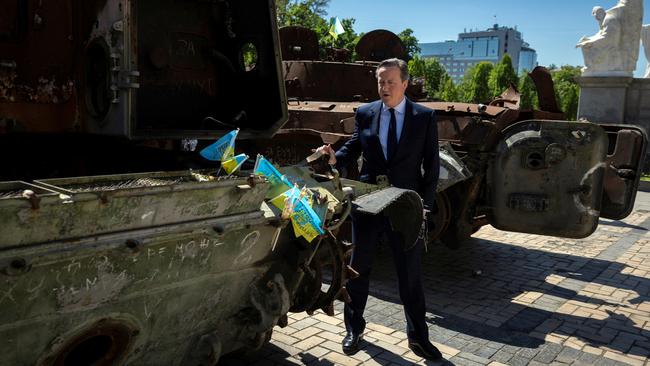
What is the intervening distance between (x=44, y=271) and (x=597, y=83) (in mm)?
16664

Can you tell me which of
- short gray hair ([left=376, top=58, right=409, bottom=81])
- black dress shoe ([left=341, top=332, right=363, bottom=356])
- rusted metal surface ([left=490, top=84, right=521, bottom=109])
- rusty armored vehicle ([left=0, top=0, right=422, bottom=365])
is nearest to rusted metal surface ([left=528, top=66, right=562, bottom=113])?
rusted metal surface ([left=490, top=84, right=521, bottom=109])

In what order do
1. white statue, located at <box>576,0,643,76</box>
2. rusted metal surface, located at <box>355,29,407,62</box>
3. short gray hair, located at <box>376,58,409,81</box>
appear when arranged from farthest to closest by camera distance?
white statue, located at <box>576,0,643,76</box>
rusted metal surface, located at <box>355,29,407,62</box>
short gray hair, located at <box>376,58,409,81</box>

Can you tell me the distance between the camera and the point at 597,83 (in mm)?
16609

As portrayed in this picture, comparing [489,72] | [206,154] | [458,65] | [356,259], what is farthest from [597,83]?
[458,65]

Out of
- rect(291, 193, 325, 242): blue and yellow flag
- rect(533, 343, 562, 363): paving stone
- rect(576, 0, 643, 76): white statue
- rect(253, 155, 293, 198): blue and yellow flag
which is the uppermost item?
rect(576, 0, 643, 76): white statue

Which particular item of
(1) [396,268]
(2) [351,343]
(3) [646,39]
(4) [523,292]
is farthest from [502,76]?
(2) [351,343]

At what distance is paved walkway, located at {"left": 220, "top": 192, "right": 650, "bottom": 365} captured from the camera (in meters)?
4.40

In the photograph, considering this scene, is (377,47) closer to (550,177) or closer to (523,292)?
(550,177)

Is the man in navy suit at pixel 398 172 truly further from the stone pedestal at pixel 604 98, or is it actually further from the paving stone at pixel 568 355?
the stone pedestal at pixel 604 98

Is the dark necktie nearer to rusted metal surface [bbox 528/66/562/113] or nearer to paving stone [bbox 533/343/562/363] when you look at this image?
paving stone [bbox 533/343/562/363]

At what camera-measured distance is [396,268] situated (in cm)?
428

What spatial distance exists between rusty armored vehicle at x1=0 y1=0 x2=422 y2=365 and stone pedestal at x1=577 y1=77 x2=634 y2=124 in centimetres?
1411

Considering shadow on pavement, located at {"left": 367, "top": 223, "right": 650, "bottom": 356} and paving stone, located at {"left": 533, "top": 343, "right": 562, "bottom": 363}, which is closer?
paving stone, located at {"left": 533, "top": 343, "right": 562, "bottom": 363}

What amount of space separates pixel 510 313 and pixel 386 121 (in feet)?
7.21
